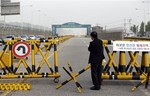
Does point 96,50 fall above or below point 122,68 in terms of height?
above

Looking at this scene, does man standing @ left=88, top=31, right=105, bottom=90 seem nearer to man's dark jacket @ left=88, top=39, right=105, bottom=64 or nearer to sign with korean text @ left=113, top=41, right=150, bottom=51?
man's dark jacket @ left=88, top=39, right=105, bottom=64

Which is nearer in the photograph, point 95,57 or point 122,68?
point 95,57

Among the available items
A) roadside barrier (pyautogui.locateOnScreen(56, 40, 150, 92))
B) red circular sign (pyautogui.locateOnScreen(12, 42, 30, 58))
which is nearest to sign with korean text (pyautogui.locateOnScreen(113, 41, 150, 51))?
roadside barrier (pyautogui.locateOnScreen(56, 40, 150, 92))

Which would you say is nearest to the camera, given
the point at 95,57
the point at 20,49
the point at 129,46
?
the point at 95,57

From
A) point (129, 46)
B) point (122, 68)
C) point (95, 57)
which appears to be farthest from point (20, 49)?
point (129, 46)

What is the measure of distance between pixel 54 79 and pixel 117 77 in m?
2.04

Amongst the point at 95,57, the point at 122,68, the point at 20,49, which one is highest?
the point at 20,49

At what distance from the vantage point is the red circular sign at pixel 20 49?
1162 cm

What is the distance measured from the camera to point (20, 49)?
11.7 metres

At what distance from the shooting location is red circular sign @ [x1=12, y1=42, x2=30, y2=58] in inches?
457

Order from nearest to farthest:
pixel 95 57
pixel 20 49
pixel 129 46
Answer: pixel 95 57
pixel 129 46
pixel 20 49

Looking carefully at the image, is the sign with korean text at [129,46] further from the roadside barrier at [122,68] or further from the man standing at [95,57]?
the man standing at [95,57]

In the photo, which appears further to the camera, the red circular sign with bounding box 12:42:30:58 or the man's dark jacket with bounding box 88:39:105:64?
the red circular sign with bounding box 12:42:30:58

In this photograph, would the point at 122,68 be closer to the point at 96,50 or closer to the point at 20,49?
the point at 96,50
